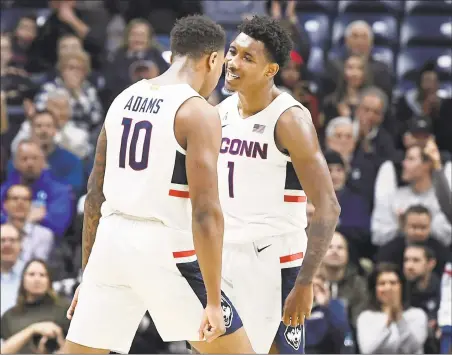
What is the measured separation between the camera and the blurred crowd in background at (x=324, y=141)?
895 cm

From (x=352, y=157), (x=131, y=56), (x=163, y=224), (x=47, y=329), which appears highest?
(x=131, y=56)

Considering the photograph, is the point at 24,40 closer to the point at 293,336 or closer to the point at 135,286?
the point at 293,336

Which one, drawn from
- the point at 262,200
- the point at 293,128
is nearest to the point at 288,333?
the point at 262,200

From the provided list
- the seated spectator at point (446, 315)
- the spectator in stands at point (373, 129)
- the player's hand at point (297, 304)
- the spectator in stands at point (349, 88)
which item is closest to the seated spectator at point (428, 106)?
the spectator in stands at point (373, 129)

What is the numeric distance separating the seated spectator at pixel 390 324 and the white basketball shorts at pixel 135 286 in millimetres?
3783

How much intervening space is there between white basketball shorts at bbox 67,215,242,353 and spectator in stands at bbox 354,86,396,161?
18.6 ft

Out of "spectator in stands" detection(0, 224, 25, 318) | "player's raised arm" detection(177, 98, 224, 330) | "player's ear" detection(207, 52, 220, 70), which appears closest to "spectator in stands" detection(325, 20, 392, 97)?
"spectator in stands" detection(0, 224, 25, 318)

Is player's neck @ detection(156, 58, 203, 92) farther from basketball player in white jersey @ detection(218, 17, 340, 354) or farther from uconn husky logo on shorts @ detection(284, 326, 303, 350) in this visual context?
uconn husky logo on shorts @ detection(284, 326, 303, 350)

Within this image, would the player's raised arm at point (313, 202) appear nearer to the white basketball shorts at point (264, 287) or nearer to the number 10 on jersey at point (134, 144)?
the white basketball shorts at point (264, 287)

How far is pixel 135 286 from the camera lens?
524 cm

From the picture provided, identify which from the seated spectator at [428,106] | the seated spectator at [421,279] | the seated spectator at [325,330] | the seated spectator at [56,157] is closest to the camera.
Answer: the seated spectator at [325,330]

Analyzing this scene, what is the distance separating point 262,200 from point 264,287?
0.48m

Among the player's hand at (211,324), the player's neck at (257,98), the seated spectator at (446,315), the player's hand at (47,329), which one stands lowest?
the player's hand at (47,329)

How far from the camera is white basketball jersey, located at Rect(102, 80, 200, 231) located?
5164 mm
